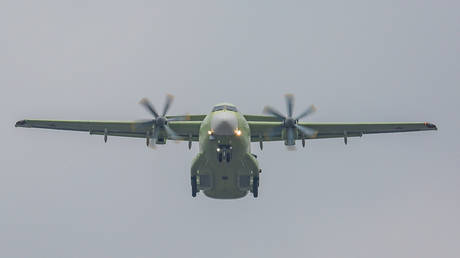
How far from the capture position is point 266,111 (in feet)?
99.5

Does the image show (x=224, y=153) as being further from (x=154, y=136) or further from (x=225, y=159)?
(x=154, y=136)

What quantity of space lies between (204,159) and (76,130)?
9898mm

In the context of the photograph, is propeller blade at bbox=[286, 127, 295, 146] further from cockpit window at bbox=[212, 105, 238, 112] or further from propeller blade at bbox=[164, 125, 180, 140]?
propeller blade at bbox=[164, 125, 180, 140]

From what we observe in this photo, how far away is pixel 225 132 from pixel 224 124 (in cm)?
43

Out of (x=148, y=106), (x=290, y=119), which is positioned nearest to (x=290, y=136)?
(x=290, y=119)

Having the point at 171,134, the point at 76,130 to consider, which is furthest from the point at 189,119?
the point at 76,130

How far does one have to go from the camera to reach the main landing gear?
89.0ft

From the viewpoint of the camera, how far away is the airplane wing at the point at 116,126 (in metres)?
31.2

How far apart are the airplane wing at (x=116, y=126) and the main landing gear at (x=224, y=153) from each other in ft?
13.8

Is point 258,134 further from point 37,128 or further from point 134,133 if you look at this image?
point 37,128

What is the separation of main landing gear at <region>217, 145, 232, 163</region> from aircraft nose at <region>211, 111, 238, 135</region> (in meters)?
1.31

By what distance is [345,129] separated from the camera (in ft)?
110

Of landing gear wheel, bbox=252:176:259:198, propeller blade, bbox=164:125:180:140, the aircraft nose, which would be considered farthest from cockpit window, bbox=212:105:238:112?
landing gear wheel, bbox=252:176:259:198

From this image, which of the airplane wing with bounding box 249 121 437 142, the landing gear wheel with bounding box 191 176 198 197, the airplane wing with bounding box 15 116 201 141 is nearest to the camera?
the landing gear wheel with bounding box 191 176 198 197
